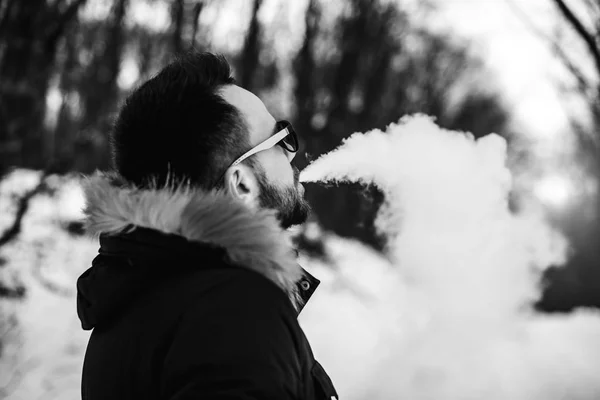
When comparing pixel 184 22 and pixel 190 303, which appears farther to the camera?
pixel 184 22

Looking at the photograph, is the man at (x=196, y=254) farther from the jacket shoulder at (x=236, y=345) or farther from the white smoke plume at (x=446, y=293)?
the white smoke plume at (x=446, y=293)

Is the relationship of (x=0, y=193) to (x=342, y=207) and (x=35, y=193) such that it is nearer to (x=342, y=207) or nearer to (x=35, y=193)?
(x=35, y=193)

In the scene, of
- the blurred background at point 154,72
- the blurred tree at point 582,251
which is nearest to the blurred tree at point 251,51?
the blurred background at point 154,72

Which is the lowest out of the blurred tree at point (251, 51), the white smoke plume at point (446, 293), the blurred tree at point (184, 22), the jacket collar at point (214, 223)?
the jacket collar at point (214, 223)

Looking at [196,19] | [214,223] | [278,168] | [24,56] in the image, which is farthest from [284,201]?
[196,19]

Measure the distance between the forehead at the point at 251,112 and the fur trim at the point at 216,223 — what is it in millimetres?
283

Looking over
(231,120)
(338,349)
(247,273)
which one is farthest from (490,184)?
(338,349)

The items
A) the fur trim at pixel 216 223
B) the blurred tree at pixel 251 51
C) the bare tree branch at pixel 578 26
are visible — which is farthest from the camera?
the blurred tree at pixel 251 51

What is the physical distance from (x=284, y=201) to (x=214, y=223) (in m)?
0.37

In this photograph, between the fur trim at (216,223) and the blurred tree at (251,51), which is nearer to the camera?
the fur trim at (216,223)

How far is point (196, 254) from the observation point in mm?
1225

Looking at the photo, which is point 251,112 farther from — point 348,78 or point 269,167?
point 348,78

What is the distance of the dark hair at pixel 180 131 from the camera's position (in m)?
1.40

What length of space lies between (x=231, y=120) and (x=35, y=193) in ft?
21.9
